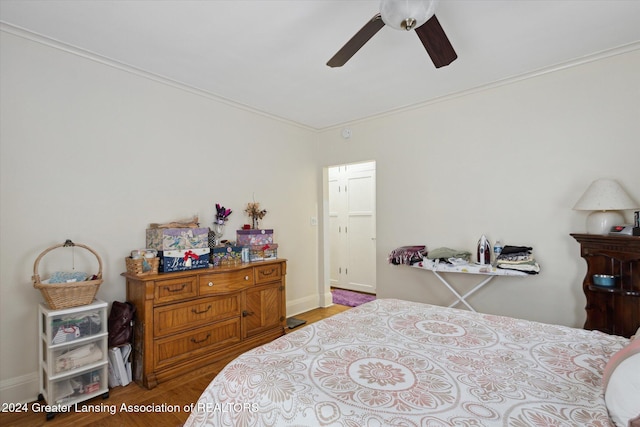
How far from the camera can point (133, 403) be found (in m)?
2.12

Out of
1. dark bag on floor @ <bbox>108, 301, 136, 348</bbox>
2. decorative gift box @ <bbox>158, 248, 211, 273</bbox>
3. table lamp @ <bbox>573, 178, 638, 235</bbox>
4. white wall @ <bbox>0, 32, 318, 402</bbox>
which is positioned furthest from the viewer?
decorative gift box @ <bbox>158, 248, 211, 273</bbox>

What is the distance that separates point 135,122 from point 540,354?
3.22 m

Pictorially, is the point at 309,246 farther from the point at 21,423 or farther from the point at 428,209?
the point at 21,423

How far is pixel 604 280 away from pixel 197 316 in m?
3.19

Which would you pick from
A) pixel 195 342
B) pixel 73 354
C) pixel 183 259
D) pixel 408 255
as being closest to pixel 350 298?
pixel 408 255

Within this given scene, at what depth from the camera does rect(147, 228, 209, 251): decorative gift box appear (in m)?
2.55

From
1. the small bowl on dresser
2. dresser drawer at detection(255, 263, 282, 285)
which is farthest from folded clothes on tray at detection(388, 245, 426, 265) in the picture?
the small bowl on dresser

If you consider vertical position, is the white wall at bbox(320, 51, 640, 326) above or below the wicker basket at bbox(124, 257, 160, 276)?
above

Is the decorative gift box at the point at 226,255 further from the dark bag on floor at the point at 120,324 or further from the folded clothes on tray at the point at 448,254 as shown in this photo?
the folded clothes on tray at the point at 448,254

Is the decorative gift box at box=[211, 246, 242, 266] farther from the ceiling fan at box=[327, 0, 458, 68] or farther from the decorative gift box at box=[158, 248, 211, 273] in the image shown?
the ceiling fan at box=[327, 0, 458, 68]

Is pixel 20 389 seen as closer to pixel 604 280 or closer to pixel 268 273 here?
pixel 268 273

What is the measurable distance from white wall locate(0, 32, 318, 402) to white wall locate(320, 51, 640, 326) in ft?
5.99

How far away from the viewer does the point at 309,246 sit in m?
4.32

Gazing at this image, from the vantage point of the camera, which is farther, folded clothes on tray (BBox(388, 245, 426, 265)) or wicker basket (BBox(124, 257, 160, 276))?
folded clothes on tray (BBox(388, 245, 426, 265))
